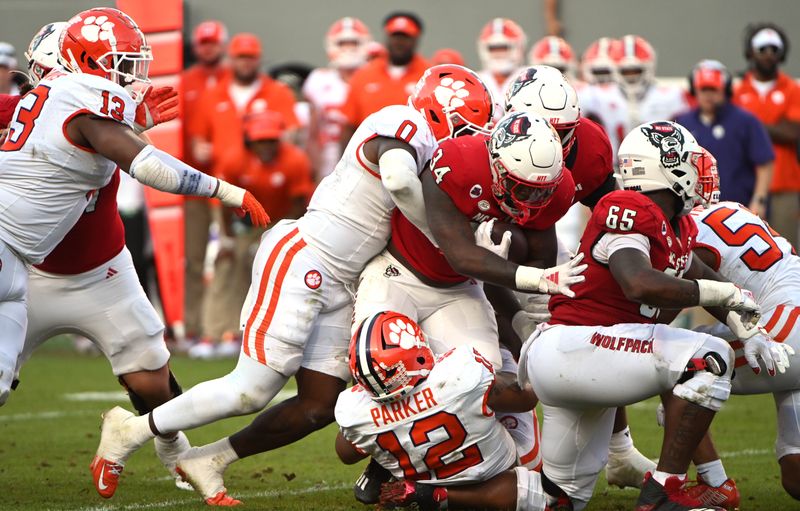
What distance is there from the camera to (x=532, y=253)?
205 inches

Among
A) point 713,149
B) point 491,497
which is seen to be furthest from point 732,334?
point 713,149

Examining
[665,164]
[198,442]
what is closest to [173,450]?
[198,442]

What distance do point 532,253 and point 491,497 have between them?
0.96 m

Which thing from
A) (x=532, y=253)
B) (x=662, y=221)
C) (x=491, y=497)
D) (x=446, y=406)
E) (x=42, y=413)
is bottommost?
(x=42, y=413)

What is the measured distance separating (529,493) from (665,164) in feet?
4.32

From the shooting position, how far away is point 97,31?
535cm

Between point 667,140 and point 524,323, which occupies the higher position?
point 667,140

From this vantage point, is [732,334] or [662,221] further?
[732,334]

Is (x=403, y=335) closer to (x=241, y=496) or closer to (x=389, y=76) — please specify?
(x=241, y=496)

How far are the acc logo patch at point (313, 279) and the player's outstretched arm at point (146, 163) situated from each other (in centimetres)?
31

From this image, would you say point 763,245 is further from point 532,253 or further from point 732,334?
point 532,253

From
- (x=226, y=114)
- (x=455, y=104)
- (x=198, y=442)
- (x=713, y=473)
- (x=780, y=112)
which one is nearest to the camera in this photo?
(x=713, y=473)

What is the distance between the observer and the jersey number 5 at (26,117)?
513cm

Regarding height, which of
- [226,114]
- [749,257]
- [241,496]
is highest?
[749,257]
